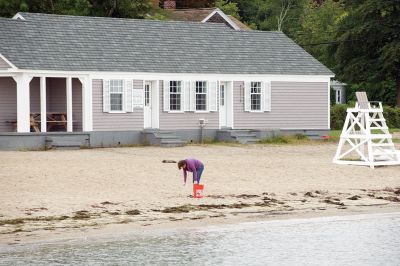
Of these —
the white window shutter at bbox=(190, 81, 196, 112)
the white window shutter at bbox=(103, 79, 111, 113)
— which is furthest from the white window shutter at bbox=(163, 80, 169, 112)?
the white window shutter at bbox=(103, 79, 111, 113)

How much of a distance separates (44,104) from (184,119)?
6.53 m

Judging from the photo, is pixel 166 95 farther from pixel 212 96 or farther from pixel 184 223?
pixel 184 223

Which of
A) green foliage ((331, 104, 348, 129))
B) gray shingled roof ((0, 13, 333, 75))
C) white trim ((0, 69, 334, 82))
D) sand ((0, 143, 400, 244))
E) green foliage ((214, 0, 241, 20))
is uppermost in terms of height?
green foliage ((214, 0, 241, 20))

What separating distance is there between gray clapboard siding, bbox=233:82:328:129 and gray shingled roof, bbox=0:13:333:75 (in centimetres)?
69

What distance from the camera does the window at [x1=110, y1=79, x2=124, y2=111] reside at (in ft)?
141

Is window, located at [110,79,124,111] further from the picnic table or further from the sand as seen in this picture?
the sand

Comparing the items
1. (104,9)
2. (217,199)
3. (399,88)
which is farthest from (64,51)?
(399,88)

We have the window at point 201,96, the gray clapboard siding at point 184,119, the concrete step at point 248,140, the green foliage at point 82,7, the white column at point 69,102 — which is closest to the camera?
the white column at point 69,102

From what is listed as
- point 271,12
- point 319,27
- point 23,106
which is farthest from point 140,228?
point 271,12

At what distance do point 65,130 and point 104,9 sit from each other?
17405mm

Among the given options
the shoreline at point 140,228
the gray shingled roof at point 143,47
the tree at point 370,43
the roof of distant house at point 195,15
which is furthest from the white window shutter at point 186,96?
the roof of distant house at point 195,15

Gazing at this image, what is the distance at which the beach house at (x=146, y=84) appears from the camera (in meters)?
41.8

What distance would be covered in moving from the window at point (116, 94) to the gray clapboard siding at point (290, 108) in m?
5.68

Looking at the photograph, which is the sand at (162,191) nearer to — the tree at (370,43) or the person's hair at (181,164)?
the person's hair at (181,164)
